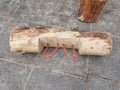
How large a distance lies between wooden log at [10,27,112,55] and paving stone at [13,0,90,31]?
17.9 inches

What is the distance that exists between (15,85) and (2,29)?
0.89 metres

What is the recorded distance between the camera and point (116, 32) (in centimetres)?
249

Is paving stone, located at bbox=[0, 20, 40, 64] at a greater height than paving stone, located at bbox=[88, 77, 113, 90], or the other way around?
paving stone, located at bbox=[0, 20, 40, 64]

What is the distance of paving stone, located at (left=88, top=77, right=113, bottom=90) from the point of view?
1.96 meters

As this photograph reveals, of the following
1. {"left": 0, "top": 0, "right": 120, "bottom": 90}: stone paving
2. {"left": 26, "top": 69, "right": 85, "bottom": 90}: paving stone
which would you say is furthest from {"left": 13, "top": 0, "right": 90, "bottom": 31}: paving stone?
{"left": 26, "top": 69, "right": 85, "bottom": 90}: paving stone

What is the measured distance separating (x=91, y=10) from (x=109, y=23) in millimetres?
386

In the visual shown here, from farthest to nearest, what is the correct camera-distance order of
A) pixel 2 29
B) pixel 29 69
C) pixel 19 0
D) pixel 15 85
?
pixel 19 0, pixel 2 29, pixel 29 69, pixel 15 85

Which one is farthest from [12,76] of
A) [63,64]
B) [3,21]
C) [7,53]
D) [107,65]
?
[107,65]

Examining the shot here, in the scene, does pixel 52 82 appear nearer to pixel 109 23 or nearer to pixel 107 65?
pixel 107 65

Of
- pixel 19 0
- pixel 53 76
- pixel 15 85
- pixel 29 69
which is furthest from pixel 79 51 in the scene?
pixel 19 0

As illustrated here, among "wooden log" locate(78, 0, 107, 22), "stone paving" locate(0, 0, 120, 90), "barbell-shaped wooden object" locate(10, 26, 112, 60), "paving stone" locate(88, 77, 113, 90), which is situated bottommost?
"paving stone" locate(88, 77, 113, 90)

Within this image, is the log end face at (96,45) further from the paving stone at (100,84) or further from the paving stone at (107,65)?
the paving stone at (100,84)

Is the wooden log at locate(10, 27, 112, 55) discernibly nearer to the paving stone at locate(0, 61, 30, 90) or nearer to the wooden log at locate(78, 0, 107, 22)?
the paving stone at locate(0, 61, 30, 90)

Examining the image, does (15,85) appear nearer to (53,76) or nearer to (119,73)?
(53,76)
